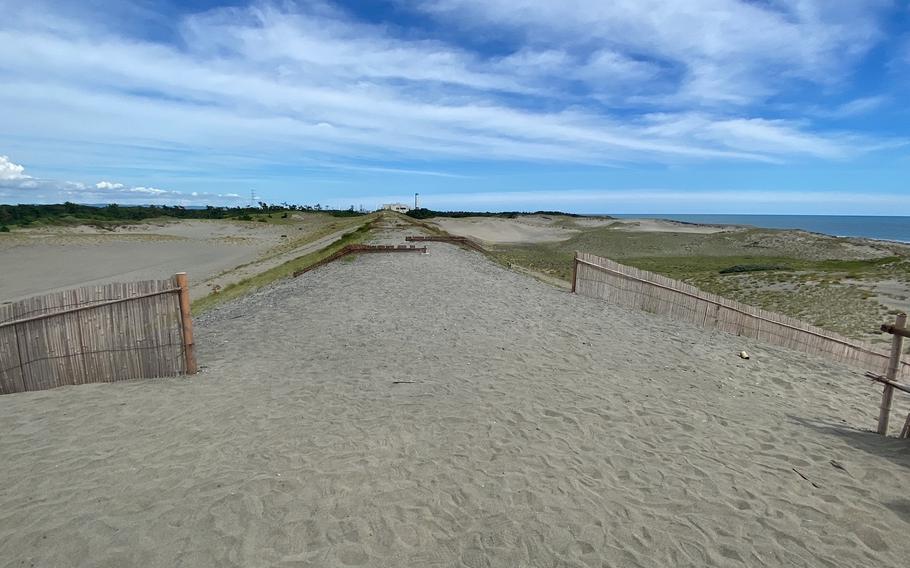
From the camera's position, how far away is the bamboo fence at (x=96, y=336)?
5832 mm

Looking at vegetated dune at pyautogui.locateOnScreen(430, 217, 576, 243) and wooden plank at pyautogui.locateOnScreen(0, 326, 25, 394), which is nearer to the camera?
wooden plank at pyautogui.locateOnScreen(0, 326, 25, 394)

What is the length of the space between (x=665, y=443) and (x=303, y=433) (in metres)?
3.80

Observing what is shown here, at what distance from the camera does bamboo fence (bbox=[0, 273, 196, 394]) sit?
5.83m

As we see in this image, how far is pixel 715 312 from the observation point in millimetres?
11391

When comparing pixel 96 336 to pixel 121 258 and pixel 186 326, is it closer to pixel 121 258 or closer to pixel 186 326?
pixel 186 326

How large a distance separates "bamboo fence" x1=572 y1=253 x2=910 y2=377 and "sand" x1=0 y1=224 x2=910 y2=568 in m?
2.23

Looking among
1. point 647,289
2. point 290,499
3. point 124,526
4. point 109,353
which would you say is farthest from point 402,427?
point 647,289

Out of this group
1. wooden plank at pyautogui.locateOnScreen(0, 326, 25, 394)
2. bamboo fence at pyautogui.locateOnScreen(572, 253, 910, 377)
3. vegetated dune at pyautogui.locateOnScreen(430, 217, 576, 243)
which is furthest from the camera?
vegetated dune at pyautogui.locateOnScreen(430, 217, 576, 243)

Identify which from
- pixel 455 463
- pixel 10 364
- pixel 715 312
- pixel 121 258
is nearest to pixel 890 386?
pixel 455 463

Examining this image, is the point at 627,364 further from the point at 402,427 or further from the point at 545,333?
the point at 402,427

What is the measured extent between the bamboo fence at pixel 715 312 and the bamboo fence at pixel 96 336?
9.74 m

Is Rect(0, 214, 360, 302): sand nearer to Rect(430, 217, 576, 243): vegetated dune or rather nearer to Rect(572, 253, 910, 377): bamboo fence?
Rect(572, 253, 910, 377): bamboo fence

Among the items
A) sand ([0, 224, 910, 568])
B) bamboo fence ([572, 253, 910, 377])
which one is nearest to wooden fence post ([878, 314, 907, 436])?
sand ([0, 224, 910, 568])

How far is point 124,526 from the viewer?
3.70 meters
